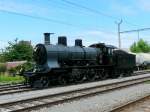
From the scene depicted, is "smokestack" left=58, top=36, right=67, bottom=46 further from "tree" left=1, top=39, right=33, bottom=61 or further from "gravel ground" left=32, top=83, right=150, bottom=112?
"tree" left=1, top=39, right=33, bottom=61

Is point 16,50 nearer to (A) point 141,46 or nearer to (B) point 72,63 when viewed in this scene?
(A) point 141,46

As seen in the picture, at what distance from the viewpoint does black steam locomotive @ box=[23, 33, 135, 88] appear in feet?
82.8

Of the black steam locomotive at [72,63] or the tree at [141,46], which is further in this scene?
the tree at [141,46]

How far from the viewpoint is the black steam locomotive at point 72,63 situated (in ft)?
82.8

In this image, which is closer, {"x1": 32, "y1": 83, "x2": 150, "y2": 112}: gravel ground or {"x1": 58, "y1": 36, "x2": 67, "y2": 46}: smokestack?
{"x1": 32, "y1": 83, "x2": 150, "y2": 112}: gravel ground

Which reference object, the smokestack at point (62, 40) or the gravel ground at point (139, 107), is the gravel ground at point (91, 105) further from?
the smokestack at point (62, 40)

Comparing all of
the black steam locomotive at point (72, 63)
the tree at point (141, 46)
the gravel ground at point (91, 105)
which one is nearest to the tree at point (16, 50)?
the tree at point (141, 46)

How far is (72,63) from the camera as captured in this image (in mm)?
28062

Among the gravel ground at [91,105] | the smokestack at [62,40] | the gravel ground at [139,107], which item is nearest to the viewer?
the gravel ground at [139,107]

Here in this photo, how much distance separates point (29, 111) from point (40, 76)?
38.0ft

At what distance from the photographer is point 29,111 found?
13414 millimetres

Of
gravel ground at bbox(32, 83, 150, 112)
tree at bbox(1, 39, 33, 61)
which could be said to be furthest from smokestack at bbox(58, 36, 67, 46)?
tree at bbox(1, 39, 33, 61)

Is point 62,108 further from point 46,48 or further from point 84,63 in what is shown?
point 84,63

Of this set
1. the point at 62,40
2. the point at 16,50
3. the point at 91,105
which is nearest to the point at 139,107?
the point at 91,105
